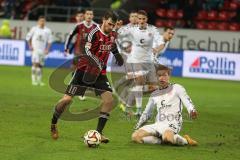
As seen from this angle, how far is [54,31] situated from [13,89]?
1442 centimetres

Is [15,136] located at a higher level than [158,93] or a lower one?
lower

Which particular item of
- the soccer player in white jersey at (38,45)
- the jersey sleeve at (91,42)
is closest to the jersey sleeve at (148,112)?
the jersey sleeve at (91,42)

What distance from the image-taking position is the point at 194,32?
33.7m

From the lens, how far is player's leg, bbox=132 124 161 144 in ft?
38.5

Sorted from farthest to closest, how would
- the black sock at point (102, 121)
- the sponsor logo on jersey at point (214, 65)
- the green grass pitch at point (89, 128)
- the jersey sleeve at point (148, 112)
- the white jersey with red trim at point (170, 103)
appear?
the sponsor logo on jersey at point (214, 65) → the jersey sleeve at point (148, 112) → the black sock at point (102, 121) → the white jersey with red trim at point (170, 103) → the green grass pitch at point (89, 128)

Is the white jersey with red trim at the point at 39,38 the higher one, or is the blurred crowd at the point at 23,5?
the blurred crowd at the point at 23,5

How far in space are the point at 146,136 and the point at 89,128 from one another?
7.54ft

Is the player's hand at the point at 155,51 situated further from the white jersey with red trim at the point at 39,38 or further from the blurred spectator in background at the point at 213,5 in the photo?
the blurred spectator in background at the point at 213,5

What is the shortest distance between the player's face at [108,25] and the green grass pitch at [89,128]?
202 cm

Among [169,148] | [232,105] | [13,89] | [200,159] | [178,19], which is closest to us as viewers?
[200,159]

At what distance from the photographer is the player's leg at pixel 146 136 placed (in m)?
11.7

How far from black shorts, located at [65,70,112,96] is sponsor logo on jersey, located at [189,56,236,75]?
1762cm

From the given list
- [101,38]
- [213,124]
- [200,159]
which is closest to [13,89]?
[213,124]

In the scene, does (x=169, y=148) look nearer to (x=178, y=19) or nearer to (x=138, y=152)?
(x=138, y=152)
